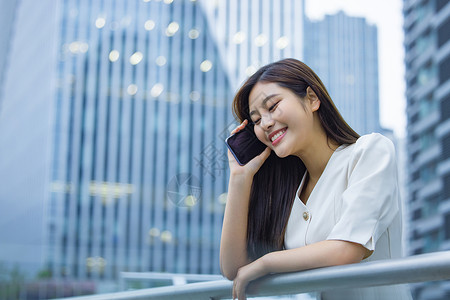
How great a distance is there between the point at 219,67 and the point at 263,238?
2067 cm

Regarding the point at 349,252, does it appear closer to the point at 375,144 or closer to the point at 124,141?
the point at 375,144

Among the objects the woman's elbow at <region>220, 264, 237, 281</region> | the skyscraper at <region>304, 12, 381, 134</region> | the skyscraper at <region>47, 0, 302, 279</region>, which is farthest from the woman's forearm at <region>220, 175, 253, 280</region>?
the skyscraper at <region>47, 0, 302, 279</region>

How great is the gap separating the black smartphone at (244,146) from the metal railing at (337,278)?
0.19 m

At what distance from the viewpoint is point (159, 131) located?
75.9 feet

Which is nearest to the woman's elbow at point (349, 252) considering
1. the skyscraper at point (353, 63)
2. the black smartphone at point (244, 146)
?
the black smartphone at point (244, 146)

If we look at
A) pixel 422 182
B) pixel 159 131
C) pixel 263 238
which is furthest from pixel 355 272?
pixel 422 182

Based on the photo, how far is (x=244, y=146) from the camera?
0.90 m

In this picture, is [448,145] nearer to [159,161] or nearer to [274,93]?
[159,161]

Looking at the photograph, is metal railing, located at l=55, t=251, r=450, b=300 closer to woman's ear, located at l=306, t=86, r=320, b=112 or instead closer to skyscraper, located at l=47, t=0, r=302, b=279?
woman's ear, located at l=306, t=86, r=320, b=112

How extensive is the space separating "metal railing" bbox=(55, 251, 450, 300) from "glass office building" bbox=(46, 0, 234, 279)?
21.8m

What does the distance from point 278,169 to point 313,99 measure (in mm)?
126

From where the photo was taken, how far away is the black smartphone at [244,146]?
0.90 metres

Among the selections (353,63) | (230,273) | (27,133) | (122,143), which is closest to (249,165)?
(230,273)

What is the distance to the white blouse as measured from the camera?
69cm
